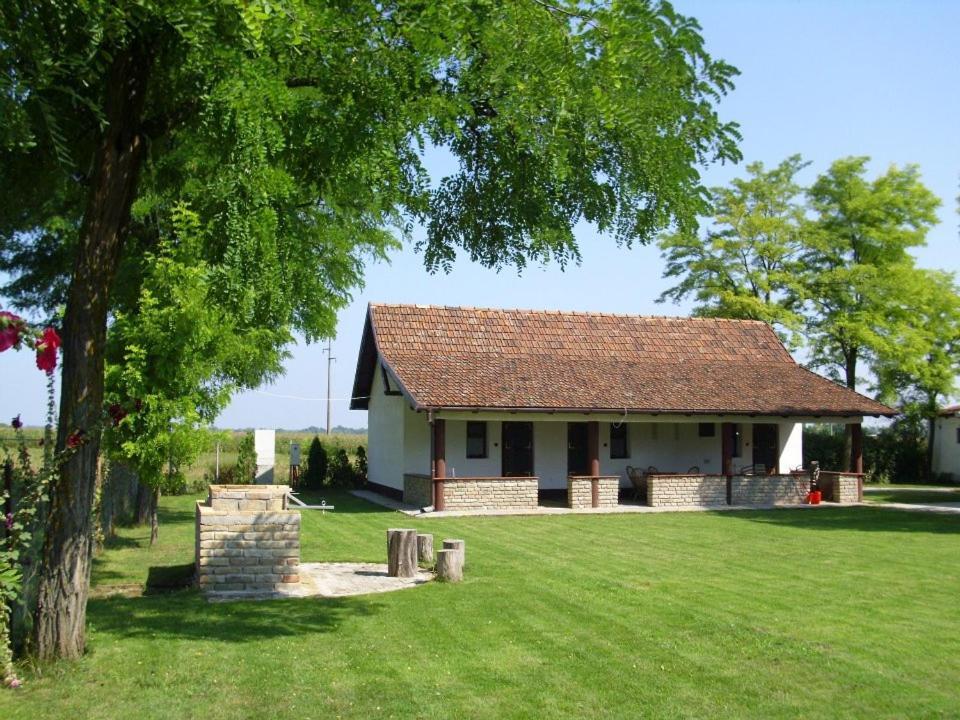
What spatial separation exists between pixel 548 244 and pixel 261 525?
203 inches

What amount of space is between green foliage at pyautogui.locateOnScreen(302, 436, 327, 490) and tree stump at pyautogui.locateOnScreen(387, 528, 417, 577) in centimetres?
1978

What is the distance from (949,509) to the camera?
2548 cm

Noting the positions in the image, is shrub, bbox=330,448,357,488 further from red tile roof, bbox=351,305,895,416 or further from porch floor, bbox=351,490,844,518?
porch floor, bbox=351,490,844,518

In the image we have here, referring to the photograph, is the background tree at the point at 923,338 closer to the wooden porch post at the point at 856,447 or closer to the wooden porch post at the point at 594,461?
the wooden porch post at the point at 856,447

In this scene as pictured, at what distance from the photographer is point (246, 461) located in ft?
101

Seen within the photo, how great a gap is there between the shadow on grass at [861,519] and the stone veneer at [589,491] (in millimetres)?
3035

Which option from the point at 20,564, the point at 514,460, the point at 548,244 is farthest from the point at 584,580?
the point at 514,460

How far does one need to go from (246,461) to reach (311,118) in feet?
80.7

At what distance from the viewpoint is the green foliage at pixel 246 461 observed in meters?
30.4

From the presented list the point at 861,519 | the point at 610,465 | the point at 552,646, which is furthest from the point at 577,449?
the point at 552,646

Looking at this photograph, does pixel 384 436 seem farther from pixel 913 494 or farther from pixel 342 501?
pixel 913 494

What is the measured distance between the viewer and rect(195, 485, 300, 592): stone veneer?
1111 cm

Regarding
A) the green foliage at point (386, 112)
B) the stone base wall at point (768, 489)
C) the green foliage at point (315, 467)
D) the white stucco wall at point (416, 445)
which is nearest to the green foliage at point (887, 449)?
the stone base wall at point (768, 489)

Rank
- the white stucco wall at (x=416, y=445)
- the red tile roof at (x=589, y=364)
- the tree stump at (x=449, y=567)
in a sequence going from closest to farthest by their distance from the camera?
the tree stump at (x=449, y=567) < the red tile roof at (x=589, y=364) < the white stucco wall at (x=416, y=445)
